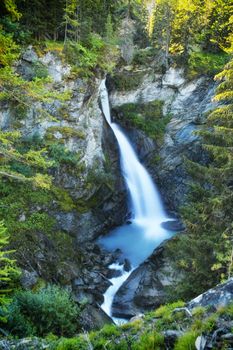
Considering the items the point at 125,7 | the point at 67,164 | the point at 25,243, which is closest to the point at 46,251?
the point at 25,243

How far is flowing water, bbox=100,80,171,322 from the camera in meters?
18.5

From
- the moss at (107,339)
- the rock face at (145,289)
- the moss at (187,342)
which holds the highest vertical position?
the rock face at (145,289)

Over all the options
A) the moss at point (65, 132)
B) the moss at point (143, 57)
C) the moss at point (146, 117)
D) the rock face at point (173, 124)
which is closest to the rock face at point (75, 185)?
the moss at point (65, 132)

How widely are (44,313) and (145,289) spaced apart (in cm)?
740

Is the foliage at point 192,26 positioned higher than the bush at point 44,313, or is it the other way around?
the foliage at point 192,26

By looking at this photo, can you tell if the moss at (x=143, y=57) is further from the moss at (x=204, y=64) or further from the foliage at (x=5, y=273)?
the foliage at (x=5, y=273)

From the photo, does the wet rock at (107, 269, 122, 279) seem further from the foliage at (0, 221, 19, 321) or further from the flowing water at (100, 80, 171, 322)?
the foliage at (0, 221, 19, 321)

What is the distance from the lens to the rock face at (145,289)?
14682 millimetres

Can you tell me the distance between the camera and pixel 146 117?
26938mm

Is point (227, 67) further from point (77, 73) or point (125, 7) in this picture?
point (125, 7)

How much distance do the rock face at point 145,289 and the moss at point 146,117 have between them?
12.3 m

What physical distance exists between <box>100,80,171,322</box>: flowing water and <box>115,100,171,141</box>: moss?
1.23m

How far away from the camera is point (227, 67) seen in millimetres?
11500

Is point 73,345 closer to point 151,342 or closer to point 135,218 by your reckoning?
point 151,342
